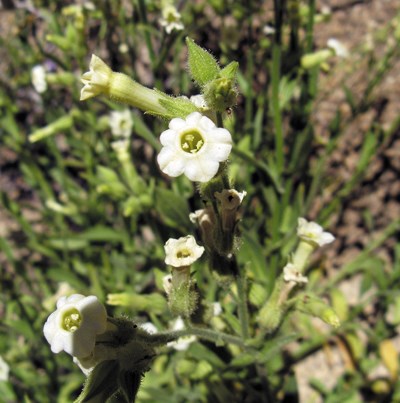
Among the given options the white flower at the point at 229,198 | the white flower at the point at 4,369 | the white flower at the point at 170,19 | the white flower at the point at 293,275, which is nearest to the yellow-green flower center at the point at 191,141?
the white flower at the point at 229,198

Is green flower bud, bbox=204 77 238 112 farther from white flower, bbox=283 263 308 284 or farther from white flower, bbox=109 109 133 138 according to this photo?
white flower, bbox=109 109 133 138

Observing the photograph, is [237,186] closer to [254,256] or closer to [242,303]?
[254,256]

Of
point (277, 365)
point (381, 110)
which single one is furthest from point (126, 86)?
point (381, 110)

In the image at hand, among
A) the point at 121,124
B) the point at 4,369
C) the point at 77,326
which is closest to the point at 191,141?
the point at 77,326

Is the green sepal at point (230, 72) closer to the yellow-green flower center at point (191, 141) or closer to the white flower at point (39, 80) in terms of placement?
the yellow-green flower center at point (191, 141)

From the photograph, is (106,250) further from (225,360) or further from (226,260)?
(226,260)

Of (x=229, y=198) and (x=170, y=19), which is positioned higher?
(x=170, y=19)

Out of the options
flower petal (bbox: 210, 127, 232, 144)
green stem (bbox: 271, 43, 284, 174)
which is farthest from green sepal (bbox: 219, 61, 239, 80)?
green stem (bbox: 271, 43, 284, 174)
